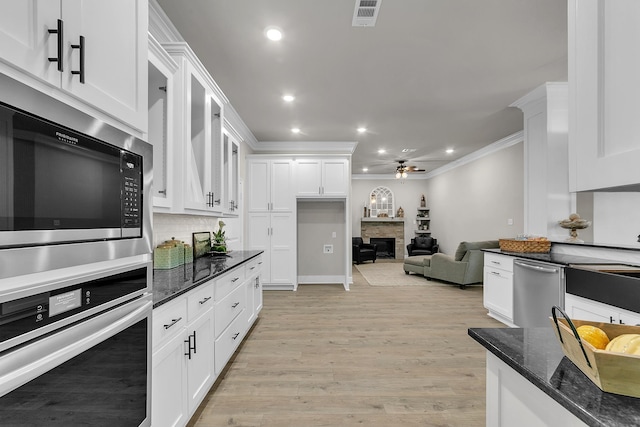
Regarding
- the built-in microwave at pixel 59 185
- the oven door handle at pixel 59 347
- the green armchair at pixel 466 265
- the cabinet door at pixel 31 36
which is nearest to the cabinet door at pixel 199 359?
the oven door handle at pixel 59 347

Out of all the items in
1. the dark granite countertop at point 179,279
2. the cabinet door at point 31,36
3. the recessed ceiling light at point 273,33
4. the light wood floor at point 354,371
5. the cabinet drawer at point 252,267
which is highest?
the recessed ceiling light at point 273,33

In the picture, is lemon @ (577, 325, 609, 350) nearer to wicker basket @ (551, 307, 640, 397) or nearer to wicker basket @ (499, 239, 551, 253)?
wicker basket @ (551, 307, 640, 397)

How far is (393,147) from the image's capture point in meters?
6.85

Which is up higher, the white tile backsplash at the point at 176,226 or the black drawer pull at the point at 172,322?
the white tile backsplash at the point at 176,226

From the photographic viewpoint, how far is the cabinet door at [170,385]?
1382mm

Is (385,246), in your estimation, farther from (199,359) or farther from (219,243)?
(199,359)

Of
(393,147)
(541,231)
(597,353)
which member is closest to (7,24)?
(597,353)

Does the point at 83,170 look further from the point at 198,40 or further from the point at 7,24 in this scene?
the point at 198,40

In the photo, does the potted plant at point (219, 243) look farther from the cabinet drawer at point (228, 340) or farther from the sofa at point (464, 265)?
the sofa at point (464, 265)

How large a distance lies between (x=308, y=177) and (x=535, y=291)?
12.7ft

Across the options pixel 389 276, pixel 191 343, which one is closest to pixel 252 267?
pixel 191 343

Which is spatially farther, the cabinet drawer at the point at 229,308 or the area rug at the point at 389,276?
the area rug at the point at 389,276

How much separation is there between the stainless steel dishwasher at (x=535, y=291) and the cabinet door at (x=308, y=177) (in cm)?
339

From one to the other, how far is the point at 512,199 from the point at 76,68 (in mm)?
6989
